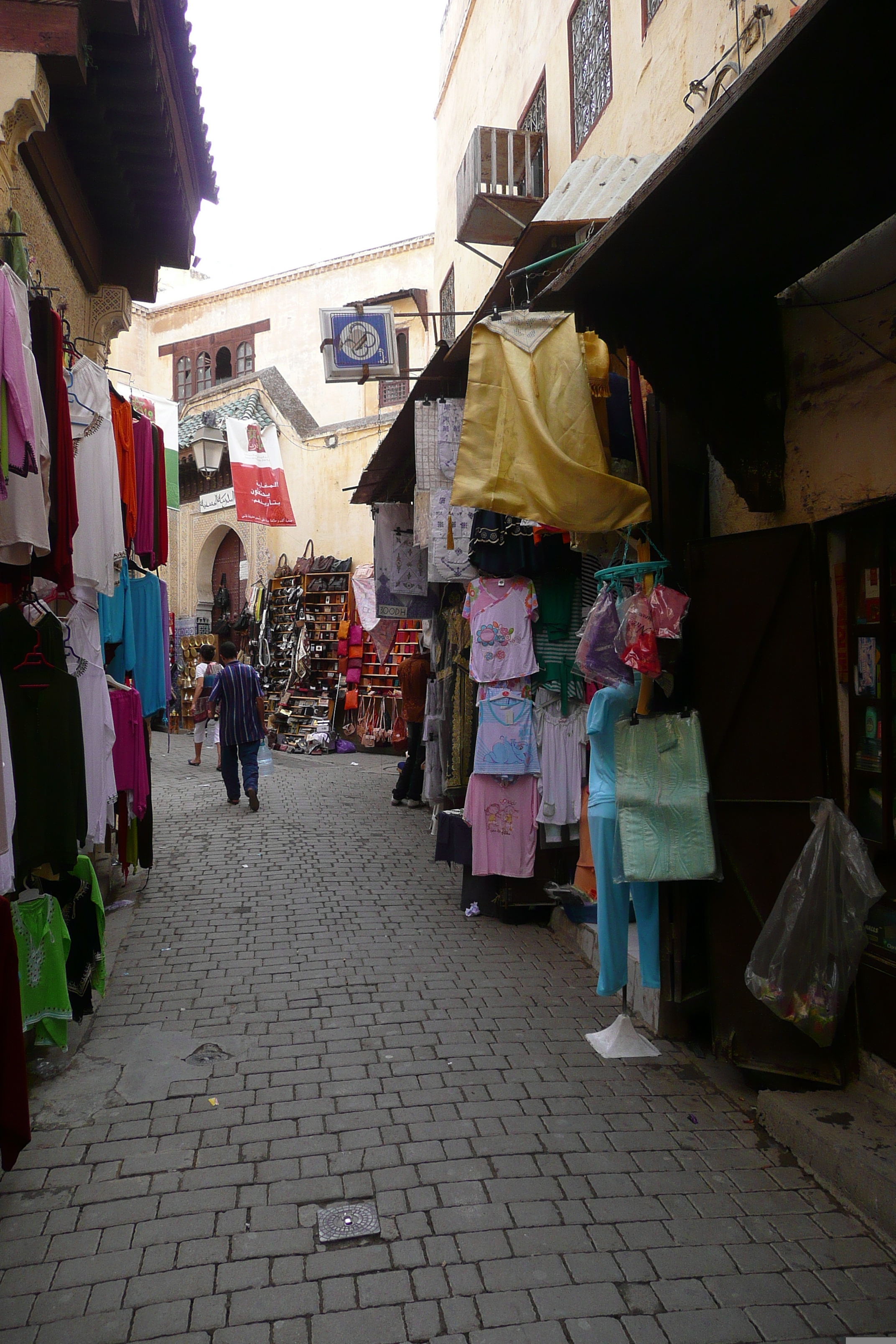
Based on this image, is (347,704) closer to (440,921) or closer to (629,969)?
(440,921)

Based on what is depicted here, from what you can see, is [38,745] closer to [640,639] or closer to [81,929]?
[81,929]

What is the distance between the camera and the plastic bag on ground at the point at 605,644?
4.16 metres

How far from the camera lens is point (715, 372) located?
152 inches

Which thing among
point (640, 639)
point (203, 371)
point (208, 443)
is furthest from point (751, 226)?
point (203, 371)

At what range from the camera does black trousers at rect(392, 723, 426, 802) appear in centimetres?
1069

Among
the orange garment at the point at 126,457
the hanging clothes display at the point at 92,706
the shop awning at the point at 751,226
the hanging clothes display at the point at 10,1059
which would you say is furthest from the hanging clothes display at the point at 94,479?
the shop awning at the point at 751,226

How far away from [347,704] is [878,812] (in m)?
13.8

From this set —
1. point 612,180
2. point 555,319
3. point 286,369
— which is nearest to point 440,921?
point 555,319

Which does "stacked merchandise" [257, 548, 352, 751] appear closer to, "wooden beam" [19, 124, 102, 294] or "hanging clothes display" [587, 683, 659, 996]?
"wooden beam" [19, 124, 102, 294]

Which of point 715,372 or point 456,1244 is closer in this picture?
point 456,1244

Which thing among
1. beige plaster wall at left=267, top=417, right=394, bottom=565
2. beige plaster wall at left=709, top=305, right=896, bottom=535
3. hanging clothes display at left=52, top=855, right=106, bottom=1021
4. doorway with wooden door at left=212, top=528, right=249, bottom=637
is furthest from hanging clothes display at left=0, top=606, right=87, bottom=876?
doorway with wooden door at left=212, top=528, right=249, bottom=637

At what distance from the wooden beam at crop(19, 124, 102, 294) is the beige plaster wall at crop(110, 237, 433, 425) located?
11.4 m

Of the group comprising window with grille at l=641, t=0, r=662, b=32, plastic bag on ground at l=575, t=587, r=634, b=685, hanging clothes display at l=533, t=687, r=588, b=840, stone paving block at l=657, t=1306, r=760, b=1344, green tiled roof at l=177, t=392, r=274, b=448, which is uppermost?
green tiled roof at l=177, t=392, r=274, b=448

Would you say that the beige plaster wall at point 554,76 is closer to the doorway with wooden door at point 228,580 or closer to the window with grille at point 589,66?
the window with grille at point 589,66
